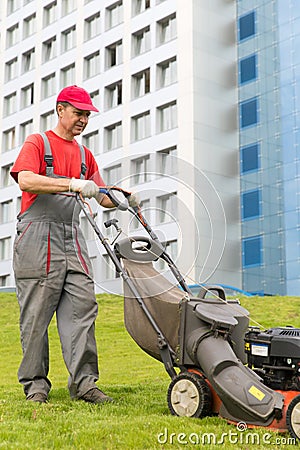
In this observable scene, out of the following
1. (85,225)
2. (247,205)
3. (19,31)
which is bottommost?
(85,225)

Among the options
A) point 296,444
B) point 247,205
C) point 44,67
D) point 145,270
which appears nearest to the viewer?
point 296,444

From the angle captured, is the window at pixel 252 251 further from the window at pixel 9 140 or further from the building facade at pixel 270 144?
the window at pixel 9 140

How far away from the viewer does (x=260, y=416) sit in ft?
13.1

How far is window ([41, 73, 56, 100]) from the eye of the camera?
39.3 metres

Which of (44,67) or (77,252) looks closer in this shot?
(77,252)

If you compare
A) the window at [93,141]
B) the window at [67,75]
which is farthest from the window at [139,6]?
the window at [93,141]

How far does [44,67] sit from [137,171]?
36116 millimetres

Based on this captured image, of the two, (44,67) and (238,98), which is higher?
(44,67)

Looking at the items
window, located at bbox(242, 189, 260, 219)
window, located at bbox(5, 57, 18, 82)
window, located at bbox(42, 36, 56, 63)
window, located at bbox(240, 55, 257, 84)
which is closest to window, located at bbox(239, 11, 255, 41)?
window, located at bbox(240, 55, 257, 84)

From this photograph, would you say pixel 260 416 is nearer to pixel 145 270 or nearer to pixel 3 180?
pixel 145 270

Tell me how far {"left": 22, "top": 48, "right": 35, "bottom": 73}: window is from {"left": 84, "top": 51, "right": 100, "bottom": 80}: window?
5.40 metres

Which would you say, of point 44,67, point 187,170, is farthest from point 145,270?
point 44,67

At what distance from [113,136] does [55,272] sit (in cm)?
2965

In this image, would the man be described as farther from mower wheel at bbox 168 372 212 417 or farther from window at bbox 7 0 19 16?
window at bbox 7 0 19 16
